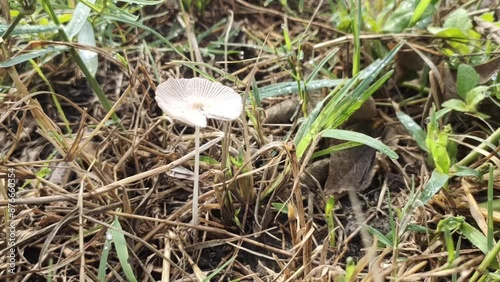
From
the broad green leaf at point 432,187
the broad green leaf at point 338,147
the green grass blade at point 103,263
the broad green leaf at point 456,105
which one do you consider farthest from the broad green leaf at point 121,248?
the broad green leaf at point 456,105

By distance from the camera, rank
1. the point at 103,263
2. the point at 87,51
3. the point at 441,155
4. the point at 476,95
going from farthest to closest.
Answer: the point at 87,51 → the point at 476,95 → the point at 441,155 → the point at 103,263

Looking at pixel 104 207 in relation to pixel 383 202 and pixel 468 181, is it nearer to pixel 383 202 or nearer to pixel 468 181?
pixel 383 202

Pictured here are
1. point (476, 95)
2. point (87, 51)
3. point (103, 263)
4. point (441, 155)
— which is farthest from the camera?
point (87, 51)

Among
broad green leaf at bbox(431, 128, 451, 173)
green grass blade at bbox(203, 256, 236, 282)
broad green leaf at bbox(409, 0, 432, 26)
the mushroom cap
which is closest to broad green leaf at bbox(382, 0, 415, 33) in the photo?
broad green leaf at bbox(409, 0, 432, 26)

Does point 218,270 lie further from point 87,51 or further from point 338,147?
point 87,51

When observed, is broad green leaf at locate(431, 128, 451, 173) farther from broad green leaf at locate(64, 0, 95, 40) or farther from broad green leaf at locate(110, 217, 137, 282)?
broad green leaf at locate(64, 0, 95, 40)

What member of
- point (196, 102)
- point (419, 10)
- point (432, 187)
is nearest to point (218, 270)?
point (196, 102)

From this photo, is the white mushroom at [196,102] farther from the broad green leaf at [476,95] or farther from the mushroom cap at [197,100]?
the broad green leaf at [476,95]
